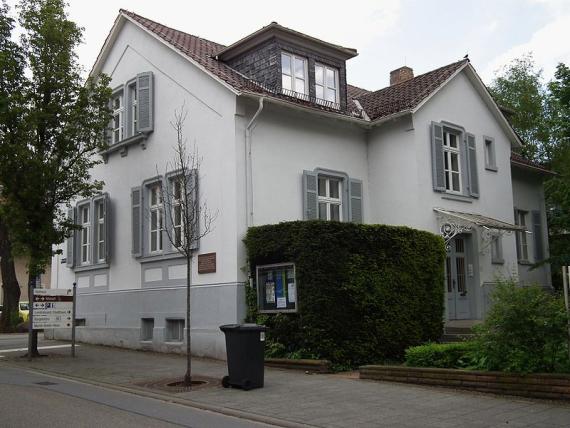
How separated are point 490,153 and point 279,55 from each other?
8063 millimetres

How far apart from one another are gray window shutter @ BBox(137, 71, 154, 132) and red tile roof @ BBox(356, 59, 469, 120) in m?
6.53

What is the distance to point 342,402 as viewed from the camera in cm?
946

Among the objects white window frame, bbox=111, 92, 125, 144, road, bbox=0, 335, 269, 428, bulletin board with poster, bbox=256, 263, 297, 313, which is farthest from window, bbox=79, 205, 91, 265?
road, bbox=0, 335, 269, 428

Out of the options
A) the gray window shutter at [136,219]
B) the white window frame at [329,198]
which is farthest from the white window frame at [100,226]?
the white window frame at [329,198]

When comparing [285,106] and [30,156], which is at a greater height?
[285,106]

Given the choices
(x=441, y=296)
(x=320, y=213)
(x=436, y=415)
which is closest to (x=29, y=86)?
(x=320, y=213)

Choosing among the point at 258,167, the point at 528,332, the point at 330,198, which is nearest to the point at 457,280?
the point at 330,198

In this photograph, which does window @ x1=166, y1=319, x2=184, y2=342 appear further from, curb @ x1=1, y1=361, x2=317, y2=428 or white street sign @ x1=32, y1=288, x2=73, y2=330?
curb @ x1=1, y1=361, x2=317, y2=428

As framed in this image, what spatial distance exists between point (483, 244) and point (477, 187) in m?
1.79

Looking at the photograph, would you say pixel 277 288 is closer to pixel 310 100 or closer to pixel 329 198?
pixel 329 198

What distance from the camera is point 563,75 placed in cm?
1891

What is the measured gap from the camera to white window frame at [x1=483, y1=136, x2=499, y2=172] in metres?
20.8

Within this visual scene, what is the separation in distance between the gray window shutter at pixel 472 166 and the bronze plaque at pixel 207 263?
8506mm

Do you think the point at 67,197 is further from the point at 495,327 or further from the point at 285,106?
the point at 495,327
